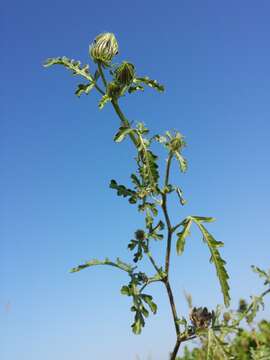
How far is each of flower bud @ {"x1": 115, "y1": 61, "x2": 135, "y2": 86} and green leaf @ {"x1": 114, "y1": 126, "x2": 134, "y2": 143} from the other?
13.5 inches

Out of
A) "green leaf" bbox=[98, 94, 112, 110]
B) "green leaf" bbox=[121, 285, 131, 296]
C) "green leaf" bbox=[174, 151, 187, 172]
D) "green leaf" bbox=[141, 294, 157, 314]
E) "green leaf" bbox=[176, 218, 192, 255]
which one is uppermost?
"green leaf" bbox=[98, 94, 112, 110]

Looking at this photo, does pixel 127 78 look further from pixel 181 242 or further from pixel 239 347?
pixel 239 347

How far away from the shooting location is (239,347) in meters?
7.51

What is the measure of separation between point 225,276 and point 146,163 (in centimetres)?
86

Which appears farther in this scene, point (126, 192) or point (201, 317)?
point (126, 192)

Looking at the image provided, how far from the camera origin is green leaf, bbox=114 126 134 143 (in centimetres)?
292

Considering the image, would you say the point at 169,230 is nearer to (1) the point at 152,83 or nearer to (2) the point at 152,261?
Result: (2) the point at 152,261

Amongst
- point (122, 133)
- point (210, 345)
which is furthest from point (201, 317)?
point (122, 133)

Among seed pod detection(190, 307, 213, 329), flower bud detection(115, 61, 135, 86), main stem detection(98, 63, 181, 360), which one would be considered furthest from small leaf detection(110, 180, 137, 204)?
seed pod detection(190, 307, 213, 329)

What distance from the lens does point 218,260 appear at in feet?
9.00

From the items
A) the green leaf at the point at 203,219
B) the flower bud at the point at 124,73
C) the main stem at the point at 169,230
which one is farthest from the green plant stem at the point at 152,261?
the flower bud at the point at 124,73

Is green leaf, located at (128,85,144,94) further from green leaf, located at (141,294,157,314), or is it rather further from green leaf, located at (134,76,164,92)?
green leaf, located at (141,294,157,314)

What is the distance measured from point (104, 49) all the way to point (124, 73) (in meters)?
0.25

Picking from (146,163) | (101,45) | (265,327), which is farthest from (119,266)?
(265,327)
